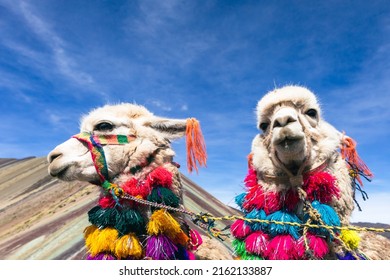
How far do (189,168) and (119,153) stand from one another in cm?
69

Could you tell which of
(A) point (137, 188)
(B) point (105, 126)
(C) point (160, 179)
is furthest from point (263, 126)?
(B) point (105, 126)

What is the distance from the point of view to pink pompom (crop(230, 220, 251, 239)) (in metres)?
2.72

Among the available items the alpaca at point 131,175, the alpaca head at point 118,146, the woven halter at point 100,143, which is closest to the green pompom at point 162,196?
the alpaca at point 131,175

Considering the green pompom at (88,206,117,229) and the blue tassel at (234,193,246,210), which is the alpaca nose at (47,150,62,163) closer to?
the green pompom at (88,206,117,229)

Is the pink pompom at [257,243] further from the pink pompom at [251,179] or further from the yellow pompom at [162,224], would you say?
the yellow pompom at [162,224]

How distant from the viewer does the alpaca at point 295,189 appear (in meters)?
2.47

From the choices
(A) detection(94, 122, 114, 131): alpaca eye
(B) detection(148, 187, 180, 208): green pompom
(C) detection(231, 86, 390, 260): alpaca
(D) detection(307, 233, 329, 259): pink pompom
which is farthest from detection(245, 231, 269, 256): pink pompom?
(A) detection(94, 122, 114, 131): alpaca eye

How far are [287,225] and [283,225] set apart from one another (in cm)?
3

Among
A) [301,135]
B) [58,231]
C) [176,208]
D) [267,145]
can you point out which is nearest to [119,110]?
[176,208]

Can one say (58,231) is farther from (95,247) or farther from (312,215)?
(312,215)

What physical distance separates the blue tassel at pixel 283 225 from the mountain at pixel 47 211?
7.38 ft

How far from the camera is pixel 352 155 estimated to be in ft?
10.2

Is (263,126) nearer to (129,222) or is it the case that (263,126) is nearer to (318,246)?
(318,246)

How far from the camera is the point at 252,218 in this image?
107 inches
